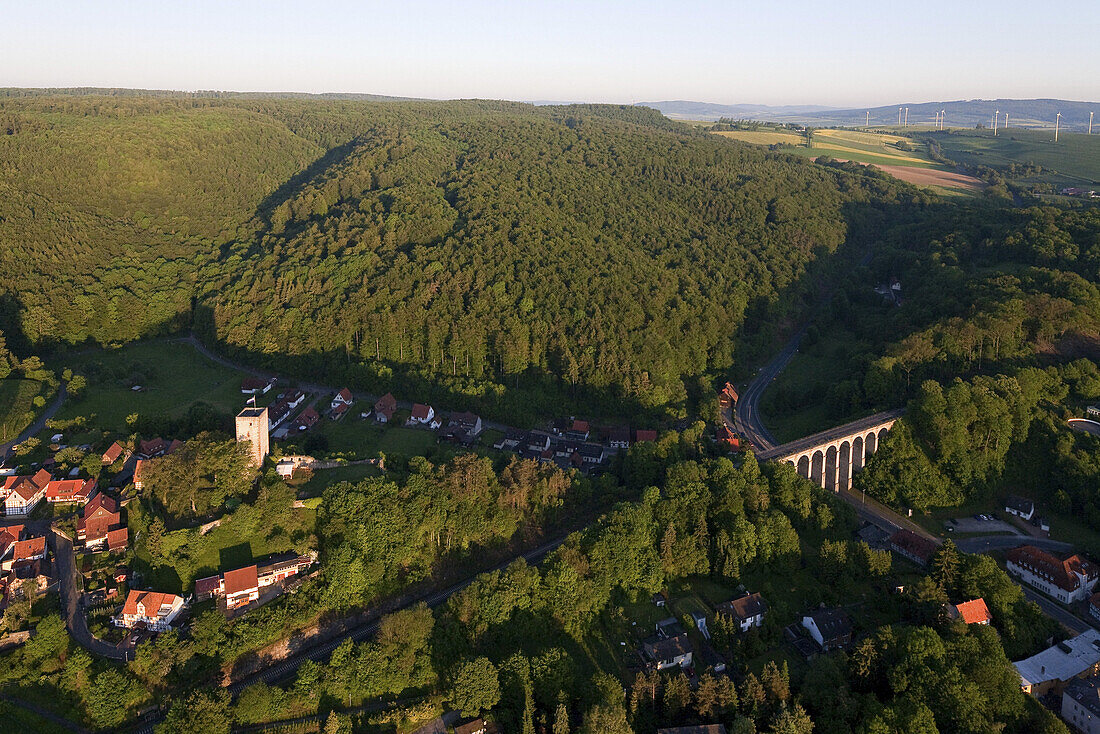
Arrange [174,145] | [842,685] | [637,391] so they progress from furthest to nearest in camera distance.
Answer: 1. [174,145]
2. [637,391]
3. [842,685]

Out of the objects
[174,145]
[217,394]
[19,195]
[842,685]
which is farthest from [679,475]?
[174,145]

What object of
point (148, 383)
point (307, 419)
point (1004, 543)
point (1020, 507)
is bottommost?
point (1004, 543)

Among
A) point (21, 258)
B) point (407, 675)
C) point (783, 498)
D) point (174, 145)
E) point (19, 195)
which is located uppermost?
point (174, 145)

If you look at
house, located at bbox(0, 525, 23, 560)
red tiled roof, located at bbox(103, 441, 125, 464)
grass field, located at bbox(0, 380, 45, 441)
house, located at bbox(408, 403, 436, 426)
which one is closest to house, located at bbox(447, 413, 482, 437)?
house, located at bbox(408, 403, 436, 426)

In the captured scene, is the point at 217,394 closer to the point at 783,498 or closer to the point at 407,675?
the point at 407,675

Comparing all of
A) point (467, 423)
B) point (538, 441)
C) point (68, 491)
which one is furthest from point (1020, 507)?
point (68, 491)

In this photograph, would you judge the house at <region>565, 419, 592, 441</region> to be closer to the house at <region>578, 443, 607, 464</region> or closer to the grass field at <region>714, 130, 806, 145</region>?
the house at <region>578, 443, 607, 464</region>

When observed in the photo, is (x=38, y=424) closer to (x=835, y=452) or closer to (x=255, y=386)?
(x=255, y=386)
